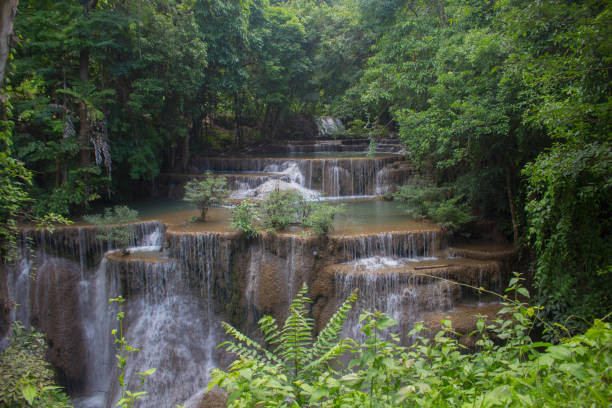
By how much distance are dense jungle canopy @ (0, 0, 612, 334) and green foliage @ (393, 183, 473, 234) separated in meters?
0.63

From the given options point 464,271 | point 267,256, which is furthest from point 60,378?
point 464,271

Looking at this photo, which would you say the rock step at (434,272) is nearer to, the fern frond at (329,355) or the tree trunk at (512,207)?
the tree trunk at (512,207)

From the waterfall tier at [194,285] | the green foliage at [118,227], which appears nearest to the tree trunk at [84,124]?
the green foliage at [118,227]

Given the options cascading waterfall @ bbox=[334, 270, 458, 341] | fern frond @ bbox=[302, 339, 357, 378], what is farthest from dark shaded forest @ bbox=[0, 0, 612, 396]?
cascading waterfall @ bbox=[334, 270, 458, 341]

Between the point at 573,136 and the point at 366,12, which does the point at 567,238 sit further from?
the point at 366,12

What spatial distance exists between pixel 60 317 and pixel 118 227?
273 cm

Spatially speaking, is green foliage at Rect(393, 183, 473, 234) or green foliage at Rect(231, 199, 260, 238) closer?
green foliage at Rect(231, 199, 260, 238)

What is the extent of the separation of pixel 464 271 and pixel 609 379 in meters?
6.61

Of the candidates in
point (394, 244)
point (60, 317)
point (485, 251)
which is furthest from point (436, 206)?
point (60, 317)

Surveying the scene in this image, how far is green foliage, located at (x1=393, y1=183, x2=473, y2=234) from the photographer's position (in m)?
10.1

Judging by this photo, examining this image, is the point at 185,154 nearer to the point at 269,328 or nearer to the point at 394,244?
the point at 394,244

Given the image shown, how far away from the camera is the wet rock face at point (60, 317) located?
32.4 feet

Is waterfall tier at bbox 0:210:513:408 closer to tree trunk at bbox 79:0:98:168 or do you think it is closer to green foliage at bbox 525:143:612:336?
green foliage at bbox 525:143:612:336

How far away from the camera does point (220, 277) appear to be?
9.58 meters
